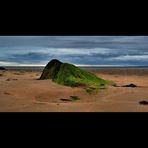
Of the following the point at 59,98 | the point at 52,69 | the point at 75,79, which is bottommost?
the point at 59,98

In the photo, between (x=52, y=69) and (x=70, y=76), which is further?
(x=52, y=69)

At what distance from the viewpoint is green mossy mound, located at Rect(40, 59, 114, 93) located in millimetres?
5562

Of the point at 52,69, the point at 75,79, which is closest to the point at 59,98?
the point at 75,79

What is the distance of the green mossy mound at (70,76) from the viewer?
5.56 m

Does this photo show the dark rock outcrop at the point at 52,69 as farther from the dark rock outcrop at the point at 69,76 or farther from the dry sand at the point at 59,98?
the dry sand at the point at 59,98

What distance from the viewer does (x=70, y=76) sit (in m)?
5.75

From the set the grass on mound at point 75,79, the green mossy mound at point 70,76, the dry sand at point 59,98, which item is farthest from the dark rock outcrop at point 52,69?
the dry sand at point 59,98

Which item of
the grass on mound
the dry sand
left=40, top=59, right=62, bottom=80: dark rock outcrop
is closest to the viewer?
the dry sand

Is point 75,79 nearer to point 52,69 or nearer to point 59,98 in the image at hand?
point 52,69

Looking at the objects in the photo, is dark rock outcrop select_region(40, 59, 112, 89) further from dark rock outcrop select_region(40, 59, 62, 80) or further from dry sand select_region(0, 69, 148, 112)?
dry sand select_region(0, 69, 148, 112)

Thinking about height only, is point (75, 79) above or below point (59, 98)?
above

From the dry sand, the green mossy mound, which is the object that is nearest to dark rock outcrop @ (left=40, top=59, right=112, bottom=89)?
the green mossy mound
